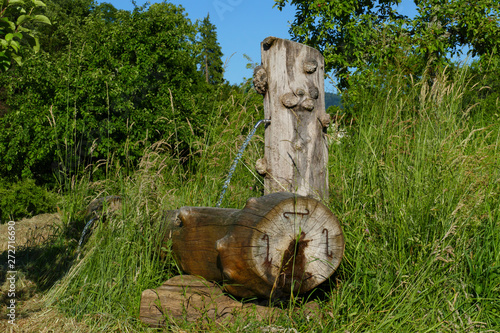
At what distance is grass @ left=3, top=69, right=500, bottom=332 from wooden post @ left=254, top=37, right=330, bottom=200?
23cm

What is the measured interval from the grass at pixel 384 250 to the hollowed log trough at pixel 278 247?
19cm

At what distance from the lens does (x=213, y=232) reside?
3340mm

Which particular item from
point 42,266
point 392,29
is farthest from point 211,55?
point 42,266

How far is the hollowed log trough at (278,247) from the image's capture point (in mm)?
2854

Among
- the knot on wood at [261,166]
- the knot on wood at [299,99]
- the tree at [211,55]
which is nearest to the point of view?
the knot on wood at [299,99]

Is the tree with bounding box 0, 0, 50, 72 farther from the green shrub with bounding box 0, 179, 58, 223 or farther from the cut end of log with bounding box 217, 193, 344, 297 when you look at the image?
the green shrub with bounding box 0, 179, 58, 223

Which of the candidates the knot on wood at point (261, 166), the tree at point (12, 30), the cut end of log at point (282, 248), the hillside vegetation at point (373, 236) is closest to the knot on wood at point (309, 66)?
the hillside vegetation at point (373, 236)

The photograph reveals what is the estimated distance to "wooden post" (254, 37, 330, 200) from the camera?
12.7ft

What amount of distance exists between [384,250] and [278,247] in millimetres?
712

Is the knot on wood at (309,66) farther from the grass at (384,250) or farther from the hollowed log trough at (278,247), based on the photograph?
the hollowed log trough at (278,247)

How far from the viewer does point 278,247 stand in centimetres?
292

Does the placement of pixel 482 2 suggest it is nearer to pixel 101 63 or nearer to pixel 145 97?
pixel 145 97

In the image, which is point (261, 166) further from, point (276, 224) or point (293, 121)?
point (276, 224)

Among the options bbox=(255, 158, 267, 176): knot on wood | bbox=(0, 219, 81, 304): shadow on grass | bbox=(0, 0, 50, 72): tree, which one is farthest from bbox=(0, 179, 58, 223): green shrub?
bbox=(0, 0, 50, 72): tree
